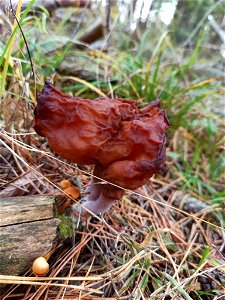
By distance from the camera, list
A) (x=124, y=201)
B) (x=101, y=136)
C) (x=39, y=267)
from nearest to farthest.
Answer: (x=39, y=267), (x=101, y=136), (x=124, y=201)

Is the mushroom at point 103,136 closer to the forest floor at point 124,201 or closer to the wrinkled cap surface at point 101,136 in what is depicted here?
the wrinkled cap surface at point 101,136

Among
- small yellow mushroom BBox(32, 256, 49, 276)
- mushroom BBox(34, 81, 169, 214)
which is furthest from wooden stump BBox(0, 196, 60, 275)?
mushroom BBox(34, 81, 169, 214)

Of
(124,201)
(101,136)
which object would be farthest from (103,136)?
(124,201)

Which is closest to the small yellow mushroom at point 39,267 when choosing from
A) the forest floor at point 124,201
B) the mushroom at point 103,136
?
the forest floor at point 124,201

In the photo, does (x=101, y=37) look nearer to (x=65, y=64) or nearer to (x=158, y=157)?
(x=65, y=64)

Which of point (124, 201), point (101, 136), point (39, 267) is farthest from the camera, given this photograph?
point (124, 201)

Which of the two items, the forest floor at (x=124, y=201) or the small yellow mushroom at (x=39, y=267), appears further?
the forest floor at (x=124, y=201)

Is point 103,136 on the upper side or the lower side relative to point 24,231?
upper

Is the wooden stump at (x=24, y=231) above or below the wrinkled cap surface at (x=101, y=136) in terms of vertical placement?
below

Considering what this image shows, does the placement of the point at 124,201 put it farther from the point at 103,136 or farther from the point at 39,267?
the point at 39,267
